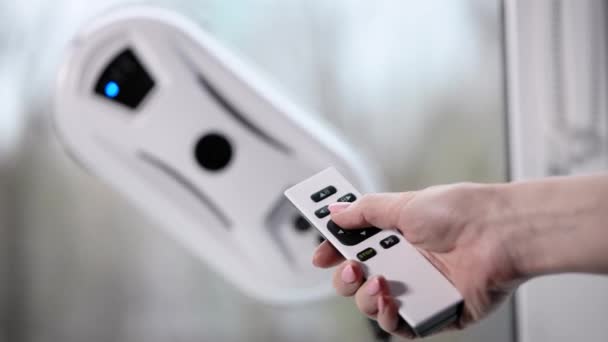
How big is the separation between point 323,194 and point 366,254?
7cm

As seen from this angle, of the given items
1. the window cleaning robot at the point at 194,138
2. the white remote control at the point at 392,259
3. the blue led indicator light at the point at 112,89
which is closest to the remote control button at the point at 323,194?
the white remote control at the point at 392,259

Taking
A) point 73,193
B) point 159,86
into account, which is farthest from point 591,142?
point 73,193

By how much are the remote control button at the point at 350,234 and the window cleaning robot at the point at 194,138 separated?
0.85ft

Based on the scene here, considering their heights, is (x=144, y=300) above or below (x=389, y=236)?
below

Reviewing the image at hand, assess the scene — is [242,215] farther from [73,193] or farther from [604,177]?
[604,177]

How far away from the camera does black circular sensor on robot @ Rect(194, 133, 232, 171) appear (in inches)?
38.3

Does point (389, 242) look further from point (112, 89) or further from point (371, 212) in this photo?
point (112, 89)

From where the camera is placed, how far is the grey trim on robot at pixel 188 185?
0.96m

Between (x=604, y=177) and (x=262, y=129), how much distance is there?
0.45 metres

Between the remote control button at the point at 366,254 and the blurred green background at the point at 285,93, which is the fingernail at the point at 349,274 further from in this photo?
the blurred green background at the point at 285,93

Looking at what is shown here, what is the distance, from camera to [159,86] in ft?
3.14

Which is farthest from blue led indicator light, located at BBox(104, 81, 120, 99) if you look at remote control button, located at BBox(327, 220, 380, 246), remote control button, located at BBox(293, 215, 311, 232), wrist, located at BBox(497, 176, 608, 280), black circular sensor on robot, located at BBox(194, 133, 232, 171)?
wrist, located at BBox(497, 176, 608, 280)

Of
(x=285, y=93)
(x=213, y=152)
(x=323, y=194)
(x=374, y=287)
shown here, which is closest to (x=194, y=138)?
(x=213, y=152)

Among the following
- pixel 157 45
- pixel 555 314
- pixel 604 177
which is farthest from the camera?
pixel 555 314
